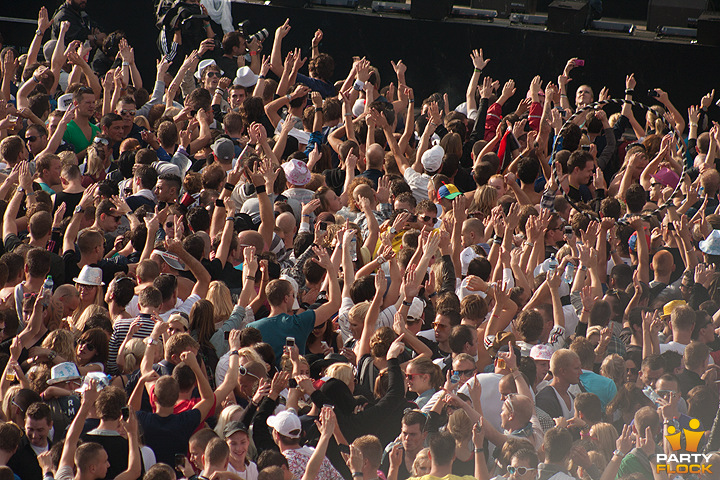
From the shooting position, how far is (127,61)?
38.2 ft

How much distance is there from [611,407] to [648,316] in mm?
884

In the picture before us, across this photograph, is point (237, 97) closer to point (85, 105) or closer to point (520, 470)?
point (85, 105)

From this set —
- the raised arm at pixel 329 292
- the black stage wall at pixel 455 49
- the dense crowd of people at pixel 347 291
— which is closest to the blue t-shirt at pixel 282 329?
the dense crowd of people at pixel 347 291

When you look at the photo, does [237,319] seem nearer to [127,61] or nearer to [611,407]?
[611,407]

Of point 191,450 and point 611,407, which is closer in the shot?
point 191,450

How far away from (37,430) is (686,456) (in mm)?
3583

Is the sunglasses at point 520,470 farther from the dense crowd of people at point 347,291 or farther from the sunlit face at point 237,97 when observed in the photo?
the sunlit face at point 237,97

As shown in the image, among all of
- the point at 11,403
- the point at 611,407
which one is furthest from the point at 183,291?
the point at 611,407

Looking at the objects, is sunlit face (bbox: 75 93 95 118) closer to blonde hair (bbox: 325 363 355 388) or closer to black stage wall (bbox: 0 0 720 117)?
black stage wall (bbox: 0 0 720 117)

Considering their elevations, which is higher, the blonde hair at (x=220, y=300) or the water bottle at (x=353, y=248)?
the water bottle at (x=353, y=248)

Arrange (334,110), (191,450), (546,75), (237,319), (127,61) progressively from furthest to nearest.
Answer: (546,75) → (127,61) → (334,110) → (237,319) → (191,450)

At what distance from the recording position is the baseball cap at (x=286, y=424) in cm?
495

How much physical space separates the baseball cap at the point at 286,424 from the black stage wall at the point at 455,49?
945 cm

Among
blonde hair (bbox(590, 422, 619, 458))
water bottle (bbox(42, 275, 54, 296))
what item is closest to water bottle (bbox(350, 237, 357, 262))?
water bottle (bbox(42, 275, 54, 296))
